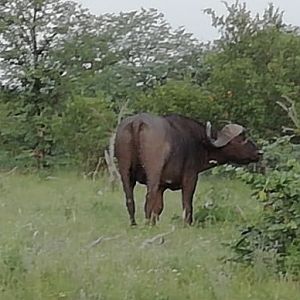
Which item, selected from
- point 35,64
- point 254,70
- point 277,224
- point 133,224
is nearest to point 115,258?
point 277,224

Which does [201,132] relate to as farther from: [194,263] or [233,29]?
[233,29]

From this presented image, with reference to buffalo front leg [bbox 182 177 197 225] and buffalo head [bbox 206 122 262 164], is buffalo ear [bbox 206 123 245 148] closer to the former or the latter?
buffalo head [bbox 206 122 262 164]

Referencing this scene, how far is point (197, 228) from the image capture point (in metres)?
11.2

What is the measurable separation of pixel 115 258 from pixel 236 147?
5111 millimetres

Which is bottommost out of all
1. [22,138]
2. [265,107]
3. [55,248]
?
[22,138]

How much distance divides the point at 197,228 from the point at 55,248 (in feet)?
10.2

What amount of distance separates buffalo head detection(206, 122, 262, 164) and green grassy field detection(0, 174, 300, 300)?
0.73 m

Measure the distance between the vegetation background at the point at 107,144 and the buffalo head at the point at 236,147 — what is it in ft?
1.15

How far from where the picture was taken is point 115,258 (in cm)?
795

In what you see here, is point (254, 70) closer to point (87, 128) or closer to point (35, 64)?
point (87, 128)

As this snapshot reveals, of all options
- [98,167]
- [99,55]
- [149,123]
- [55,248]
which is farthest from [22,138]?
[55,248]

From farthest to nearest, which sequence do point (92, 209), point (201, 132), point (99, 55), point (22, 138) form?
1. point (99, 55)
2. point (22, 138)
3. point (92, 209)
4. point (201, 132)

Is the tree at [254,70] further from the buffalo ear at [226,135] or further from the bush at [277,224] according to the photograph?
the bush at [277,224]

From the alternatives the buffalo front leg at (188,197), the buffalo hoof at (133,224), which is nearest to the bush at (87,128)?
the buffalo front leg at (188,197)
